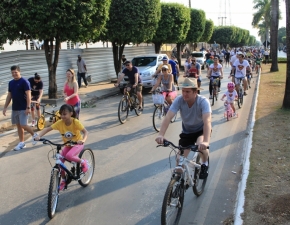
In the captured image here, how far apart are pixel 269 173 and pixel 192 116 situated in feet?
7.30

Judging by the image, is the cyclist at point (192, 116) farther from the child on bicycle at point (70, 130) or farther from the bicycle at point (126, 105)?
the bicycle at point (126, 105)

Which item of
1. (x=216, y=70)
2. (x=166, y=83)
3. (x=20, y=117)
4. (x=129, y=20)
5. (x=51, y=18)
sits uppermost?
(x=129, y=20)

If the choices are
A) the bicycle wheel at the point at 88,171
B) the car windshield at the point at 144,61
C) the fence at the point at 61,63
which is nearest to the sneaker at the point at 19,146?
the bicycle wheel at the point at 88,171

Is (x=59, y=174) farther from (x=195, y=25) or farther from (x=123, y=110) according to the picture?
(x=195, y=25)

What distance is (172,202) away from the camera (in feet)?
14.7

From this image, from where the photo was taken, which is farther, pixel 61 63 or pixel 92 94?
pixel 61 63

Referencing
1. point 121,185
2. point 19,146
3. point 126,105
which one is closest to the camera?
point 121,185

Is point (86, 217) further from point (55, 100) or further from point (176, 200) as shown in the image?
point (55, 100)

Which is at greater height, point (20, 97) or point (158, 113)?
point (20, 97)

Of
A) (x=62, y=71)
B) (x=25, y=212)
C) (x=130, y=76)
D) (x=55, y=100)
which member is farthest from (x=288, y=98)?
(x=62, y=71)

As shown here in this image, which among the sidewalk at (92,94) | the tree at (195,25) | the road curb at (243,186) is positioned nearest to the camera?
the road curb at (243,186)

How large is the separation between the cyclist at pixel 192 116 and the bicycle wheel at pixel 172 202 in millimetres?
551

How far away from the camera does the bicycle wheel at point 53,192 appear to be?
4.94 metres

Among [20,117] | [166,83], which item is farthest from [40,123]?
[166,83]
